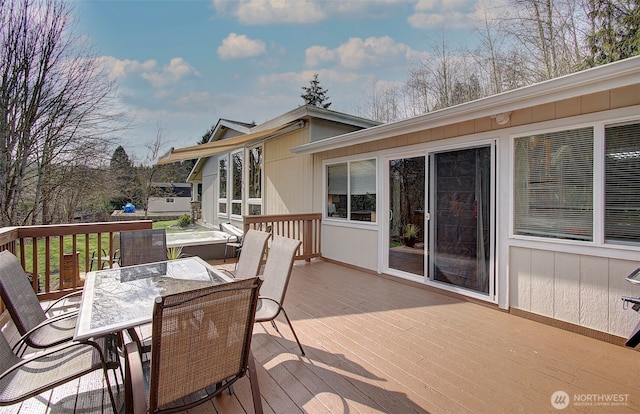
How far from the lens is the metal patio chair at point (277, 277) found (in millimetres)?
2678

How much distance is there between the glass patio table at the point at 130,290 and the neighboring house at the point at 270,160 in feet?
13.4

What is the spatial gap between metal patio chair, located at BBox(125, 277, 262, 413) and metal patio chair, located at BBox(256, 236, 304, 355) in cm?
90

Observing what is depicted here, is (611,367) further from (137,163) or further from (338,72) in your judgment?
(137,163)

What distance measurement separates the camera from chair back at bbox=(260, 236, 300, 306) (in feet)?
9.07

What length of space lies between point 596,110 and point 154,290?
435 centimetres

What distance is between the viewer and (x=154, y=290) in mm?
2332

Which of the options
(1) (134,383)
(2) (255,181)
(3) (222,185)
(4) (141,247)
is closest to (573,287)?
(1) (134,383)

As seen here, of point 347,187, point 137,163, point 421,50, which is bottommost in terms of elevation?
point 347,187

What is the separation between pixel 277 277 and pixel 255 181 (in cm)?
635

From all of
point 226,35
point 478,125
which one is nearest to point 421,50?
point 226,35

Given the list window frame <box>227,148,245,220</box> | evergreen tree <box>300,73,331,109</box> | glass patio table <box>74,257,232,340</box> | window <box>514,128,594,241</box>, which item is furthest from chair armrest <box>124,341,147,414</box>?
evergreen tree <box>300,73,331,109</box>

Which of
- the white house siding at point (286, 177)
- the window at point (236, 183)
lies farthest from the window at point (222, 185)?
the white house siding at point (286, 177)

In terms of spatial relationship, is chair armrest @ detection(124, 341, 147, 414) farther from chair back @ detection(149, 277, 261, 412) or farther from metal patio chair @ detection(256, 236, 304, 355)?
metal patio chair @ detection(256, 236, 304, 355)

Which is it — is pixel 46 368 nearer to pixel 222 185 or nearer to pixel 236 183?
pixel 236 183
